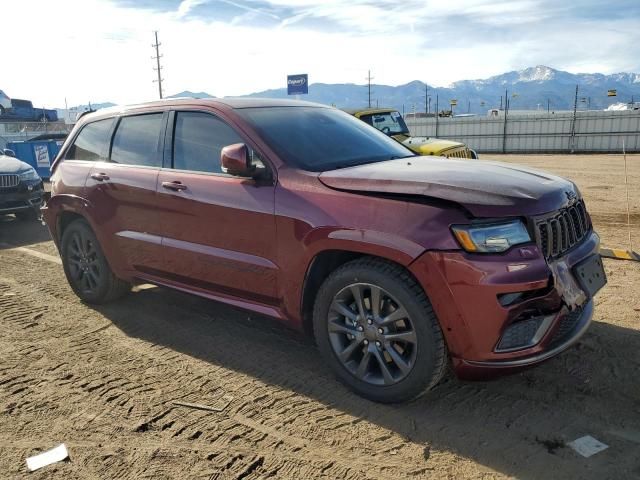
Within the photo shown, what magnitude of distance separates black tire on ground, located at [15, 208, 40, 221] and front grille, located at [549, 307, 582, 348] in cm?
900

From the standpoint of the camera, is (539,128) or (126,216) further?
(539,128)

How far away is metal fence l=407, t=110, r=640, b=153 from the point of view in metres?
26.1

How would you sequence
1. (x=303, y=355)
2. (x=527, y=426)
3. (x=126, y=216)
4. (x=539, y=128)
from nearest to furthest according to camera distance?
(x=527, y=426)
(x=303, y=355)
(x=126, y=216)
(x=539, y=128)

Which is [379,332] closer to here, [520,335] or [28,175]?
[520,335]

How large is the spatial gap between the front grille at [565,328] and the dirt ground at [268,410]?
0.45 m

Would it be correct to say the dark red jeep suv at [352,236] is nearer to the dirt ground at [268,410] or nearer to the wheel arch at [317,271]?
the wheel arch at [317,271]

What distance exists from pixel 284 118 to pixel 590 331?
2.78m

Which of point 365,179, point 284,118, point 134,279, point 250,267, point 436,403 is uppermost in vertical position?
point 284,118

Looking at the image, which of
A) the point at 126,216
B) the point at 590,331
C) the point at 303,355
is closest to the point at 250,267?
the point at 303,355

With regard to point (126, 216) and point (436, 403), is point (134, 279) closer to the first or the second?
point (126, 216)

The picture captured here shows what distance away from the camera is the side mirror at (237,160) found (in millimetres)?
3355

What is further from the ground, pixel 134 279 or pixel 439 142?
pixel 439 142

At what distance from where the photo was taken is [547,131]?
92.9 feet

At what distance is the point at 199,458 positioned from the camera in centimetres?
269
